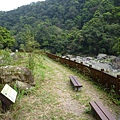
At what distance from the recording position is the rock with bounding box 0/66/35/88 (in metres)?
5.20

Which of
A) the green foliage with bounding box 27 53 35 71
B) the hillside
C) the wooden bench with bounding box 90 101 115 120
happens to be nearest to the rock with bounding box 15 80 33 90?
the green foliage with bounding box 27 53 35 71

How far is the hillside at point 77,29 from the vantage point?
35.3m

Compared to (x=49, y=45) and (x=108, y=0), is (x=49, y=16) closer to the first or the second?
(x=108, y=0)

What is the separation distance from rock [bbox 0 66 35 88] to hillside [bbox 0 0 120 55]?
8.67ft

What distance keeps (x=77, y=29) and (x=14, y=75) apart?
158 ft

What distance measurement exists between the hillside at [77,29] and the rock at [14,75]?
2.64 meters

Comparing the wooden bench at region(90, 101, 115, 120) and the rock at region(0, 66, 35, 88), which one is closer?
the wooden bench at region(90, 101, 115, 120)

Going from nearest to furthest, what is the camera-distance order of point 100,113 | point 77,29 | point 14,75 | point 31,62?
point 100,113
point 14,75
point 31,62
point 77,29

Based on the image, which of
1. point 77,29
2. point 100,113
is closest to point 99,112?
point 100,113

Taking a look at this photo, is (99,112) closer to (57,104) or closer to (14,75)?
(57,104)

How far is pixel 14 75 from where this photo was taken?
5.41 m

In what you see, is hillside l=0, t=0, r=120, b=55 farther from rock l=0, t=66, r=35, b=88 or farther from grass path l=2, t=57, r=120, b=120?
grass path l=2, t=57, r=120, b=120

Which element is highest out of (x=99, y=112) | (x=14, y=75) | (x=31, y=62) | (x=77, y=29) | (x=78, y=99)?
(x=77, y=29)

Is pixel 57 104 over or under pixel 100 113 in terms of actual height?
under
